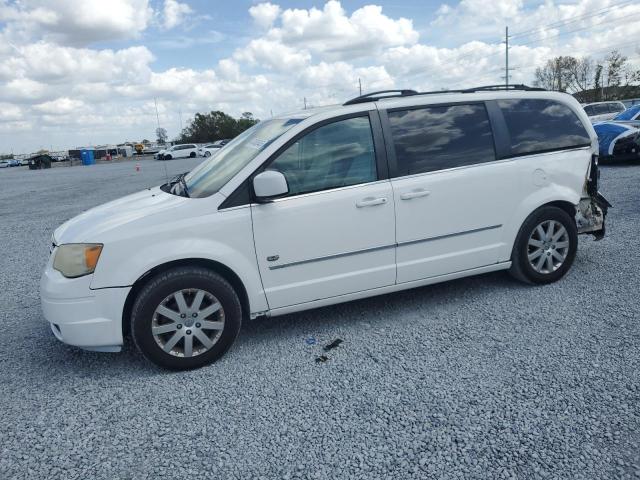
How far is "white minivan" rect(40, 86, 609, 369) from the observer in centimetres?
340

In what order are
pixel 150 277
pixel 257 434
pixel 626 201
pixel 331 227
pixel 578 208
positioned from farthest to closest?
pixel 626 201 → pixel 578 208 → pixel 331 227 → pixel 150 277 → pixel 257 434

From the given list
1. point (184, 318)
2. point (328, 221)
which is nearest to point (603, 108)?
Result: point (328, 221)

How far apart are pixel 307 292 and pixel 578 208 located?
117 inches

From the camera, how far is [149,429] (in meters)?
2.88

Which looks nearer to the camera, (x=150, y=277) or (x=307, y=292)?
(x=150, y=277)

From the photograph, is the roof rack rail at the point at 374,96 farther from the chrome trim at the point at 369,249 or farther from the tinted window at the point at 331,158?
the chrome trim at the point at 369,249

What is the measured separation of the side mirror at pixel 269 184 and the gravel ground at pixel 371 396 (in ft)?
3.98

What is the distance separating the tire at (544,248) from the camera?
446 centimetres

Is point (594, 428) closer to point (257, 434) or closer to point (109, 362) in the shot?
point (257, 434)

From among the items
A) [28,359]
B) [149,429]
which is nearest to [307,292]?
[149,429]

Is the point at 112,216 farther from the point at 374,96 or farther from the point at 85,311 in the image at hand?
the point at 374,96

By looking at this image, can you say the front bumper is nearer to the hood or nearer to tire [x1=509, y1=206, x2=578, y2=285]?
the hood

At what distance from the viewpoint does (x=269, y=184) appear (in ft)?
11.3

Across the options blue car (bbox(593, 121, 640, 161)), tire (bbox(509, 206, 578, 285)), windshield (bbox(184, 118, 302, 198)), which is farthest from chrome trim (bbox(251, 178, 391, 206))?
blue car (bbox(593, 121, 640, 161))
